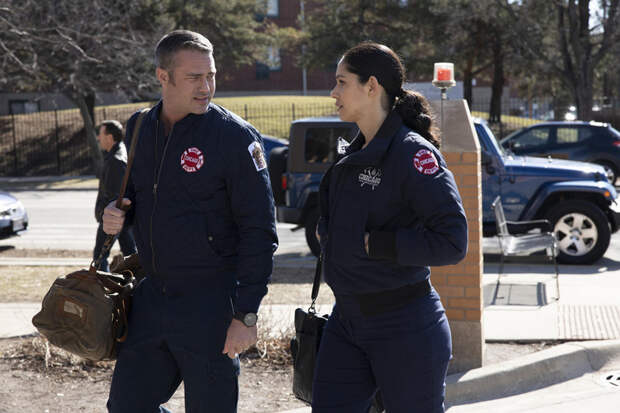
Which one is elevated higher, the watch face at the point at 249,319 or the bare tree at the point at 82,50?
the bare tree at the point at 82,50

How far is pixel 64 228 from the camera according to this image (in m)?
14.4

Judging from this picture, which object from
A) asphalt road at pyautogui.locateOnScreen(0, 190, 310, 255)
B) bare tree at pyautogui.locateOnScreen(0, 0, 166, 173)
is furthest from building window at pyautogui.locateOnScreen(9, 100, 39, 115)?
asphalt road at pyautogui.locateOnScreen(0, 190, 310, 255)

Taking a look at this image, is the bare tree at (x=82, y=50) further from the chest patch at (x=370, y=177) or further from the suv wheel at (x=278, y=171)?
the chest patch at (x=370, y=177)

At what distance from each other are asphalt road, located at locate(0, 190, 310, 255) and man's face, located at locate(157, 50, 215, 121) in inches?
331

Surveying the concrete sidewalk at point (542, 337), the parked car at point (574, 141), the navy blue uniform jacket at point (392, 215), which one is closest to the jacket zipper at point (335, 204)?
the navy blue uniform jacket at point (392, 215)

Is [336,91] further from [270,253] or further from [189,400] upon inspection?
[189,400]

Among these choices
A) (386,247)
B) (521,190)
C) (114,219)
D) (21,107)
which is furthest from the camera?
(21,107)

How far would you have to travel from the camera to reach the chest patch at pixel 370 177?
270 cm

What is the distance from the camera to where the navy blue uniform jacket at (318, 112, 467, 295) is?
2.59 m

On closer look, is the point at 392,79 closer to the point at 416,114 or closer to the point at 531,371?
the point at 416,114

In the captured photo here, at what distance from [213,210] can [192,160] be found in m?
0.19

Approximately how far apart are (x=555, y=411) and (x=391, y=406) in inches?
89.8

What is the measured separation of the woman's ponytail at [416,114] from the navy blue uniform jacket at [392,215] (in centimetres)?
5

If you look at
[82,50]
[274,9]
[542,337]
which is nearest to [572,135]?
[82,50]
